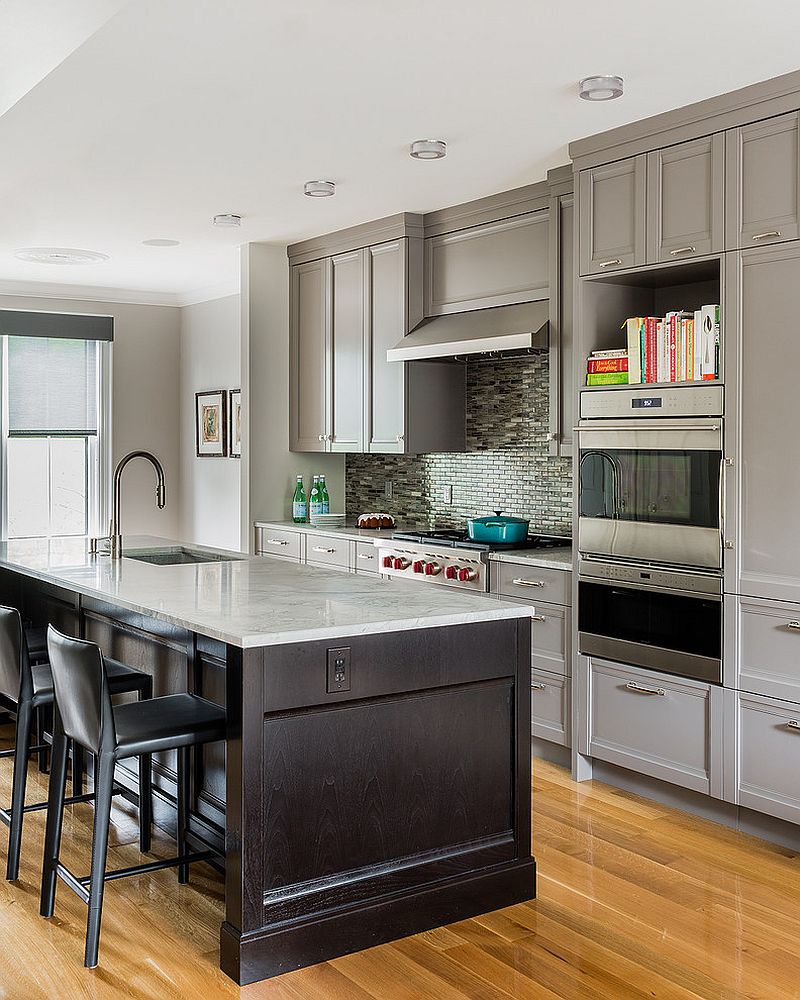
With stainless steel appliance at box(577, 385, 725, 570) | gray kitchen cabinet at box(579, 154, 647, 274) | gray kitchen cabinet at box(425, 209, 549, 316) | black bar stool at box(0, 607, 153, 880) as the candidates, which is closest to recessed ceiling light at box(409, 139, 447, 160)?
gray kitchen cabinet at box(579, 154, 647, 274)

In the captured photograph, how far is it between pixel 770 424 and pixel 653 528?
609 millimetres

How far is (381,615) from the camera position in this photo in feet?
9.30

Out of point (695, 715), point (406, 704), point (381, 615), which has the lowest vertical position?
point (695, 715)

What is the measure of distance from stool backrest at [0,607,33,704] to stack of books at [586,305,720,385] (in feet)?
7.61

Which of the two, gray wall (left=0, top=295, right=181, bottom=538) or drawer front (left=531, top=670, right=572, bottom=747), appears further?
gray wall (left=0, top=295, right=181, bottom=538)

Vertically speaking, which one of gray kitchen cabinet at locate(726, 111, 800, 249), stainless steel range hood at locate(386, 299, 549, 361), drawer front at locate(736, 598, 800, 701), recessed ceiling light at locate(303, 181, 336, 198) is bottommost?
drawer front at locate(736, 598, 800, 701)

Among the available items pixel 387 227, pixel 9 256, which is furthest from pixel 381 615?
pixel 9 256

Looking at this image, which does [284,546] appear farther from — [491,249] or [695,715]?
[695,715]

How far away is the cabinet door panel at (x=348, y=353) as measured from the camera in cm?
587

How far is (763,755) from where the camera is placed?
352 centimetres

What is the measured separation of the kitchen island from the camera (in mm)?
2598

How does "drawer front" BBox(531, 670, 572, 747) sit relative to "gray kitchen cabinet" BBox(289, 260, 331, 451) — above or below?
below

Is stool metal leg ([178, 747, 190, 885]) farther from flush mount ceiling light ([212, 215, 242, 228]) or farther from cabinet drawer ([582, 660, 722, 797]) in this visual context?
flush mount ceiling light ([212, 215, 242, 228])

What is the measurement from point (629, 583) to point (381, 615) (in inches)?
57.4
